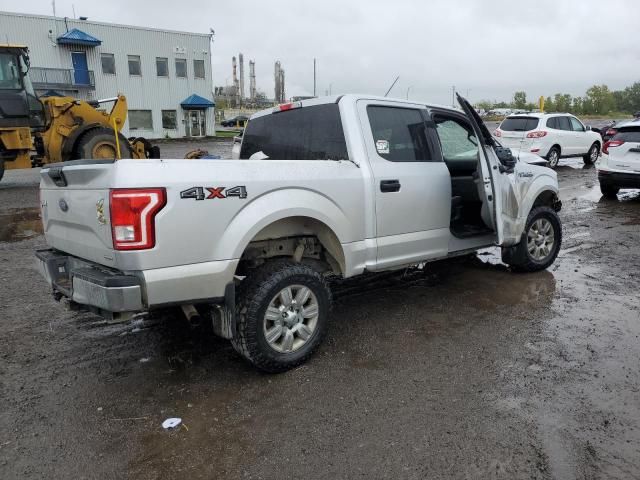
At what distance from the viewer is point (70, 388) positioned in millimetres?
3432

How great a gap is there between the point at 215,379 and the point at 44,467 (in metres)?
1.17

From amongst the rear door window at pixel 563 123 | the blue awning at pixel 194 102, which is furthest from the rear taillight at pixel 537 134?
the blue awning at pixel 194 102

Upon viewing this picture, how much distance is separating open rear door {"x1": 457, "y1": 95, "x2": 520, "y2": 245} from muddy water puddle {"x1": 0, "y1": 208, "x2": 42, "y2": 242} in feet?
22.3

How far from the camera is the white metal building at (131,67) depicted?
1192 inches

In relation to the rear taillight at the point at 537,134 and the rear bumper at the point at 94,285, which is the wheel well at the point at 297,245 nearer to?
the rear bumper at the point at 94,285

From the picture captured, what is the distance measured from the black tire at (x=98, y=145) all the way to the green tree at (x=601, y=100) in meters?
79.5

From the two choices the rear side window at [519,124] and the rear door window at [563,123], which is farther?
the rear door window at [563,123]

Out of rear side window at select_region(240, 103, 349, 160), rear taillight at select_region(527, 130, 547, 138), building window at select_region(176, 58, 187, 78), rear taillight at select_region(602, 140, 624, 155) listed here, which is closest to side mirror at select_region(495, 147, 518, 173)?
rear side window at select_region(240, 103, 349, 160)

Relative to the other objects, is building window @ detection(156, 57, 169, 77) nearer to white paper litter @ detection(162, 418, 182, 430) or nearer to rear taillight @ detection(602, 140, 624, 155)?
rear taillight @ detection(602, 140, 624, 155)

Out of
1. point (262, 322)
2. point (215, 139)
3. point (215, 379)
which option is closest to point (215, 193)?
point (262, 322)

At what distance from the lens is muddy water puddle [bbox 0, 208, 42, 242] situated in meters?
7.86

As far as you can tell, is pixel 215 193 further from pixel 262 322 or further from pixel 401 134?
pixel 401 134

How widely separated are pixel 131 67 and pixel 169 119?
4.18m

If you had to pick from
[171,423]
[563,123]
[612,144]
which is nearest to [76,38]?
[563,123]
